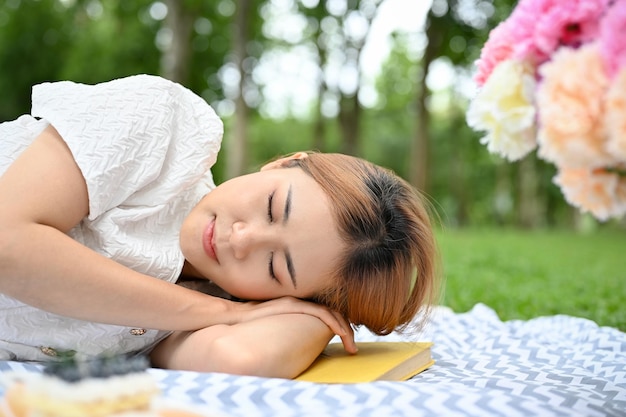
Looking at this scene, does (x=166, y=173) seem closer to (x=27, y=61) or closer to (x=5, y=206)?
(x=5, y=206)

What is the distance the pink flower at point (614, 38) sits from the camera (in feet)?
5.53

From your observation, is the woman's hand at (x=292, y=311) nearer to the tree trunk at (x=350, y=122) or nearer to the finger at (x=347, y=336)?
the finger at (x=347, y=336)

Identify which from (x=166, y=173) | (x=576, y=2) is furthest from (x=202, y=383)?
(x=576, y=2)

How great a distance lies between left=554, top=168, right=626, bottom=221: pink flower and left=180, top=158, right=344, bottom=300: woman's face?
2.37ft

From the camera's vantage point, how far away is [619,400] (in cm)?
215

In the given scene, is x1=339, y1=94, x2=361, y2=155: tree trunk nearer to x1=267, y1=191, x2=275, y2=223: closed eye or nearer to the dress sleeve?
the dress sleeve

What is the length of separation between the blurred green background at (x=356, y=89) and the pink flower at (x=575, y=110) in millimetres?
2570

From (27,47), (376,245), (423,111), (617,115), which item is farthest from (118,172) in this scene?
(27,47)

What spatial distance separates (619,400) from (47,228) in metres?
1.72

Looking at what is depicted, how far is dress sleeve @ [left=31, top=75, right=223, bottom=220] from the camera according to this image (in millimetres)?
2215

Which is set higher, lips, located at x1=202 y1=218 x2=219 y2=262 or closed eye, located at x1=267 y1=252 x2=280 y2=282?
lips, located at x1=202 y1=218 x2=219 y2=262

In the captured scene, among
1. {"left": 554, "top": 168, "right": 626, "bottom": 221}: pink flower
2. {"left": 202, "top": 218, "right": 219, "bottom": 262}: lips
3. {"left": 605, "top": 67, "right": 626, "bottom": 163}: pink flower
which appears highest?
{"left": 605, "top": 67, "right": 626, "bottom": 163}: pink flower

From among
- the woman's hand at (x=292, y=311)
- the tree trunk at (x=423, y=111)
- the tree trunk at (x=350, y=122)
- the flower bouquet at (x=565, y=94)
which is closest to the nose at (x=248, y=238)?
the woman's hand at (x=292, y=311)

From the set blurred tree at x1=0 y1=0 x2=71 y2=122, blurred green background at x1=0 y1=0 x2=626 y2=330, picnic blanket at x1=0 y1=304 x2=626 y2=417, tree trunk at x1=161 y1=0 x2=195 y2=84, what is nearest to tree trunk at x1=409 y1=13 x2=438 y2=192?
blurred green background at x1=0 y1=0 x2=626 y2=330
